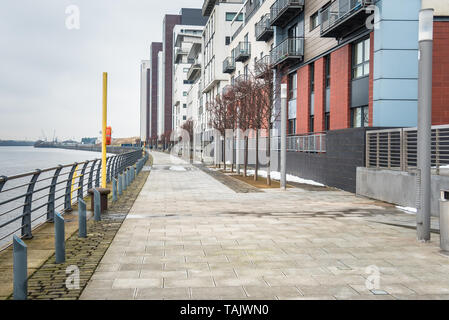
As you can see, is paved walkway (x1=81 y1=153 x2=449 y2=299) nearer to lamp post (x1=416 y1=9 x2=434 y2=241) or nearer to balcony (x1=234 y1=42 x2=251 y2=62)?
lamp post (x1=416 y1=9 x2=434 y2=241)

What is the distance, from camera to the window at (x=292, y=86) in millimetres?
27594

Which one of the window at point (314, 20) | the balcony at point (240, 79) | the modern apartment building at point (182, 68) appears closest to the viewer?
the window at point (314, 20)

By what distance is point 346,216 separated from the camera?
35.8 feet

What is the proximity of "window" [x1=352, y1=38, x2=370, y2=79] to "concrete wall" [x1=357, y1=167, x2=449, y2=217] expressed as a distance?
5.29 metres

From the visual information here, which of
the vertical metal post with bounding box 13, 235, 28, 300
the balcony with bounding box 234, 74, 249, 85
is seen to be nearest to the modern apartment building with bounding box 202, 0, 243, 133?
the balcony with bounding box 234, 74, 249, 85

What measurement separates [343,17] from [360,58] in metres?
1.86

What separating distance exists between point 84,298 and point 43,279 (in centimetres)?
98

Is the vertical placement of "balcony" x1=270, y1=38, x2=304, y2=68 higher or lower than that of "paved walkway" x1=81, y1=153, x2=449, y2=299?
higher

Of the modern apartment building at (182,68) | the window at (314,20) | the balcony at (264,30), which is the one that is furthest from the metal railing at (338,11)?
the modern apartment building at (182,68)

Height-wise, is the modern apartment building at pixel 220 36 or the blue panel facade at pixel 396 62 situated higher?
the modern apartment building at pixel 220 36

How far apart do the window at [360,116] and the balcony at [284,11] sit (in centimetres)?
826

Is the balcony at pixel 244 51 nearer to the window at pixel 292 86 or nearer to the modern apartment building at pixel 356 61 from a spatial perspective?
the window at pixel 292 86

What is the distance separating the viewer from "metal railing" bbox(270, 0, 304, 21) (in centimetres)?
2531

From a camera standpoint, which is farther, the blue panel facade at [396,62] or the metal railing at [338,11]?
the metal railing at [338,11]
